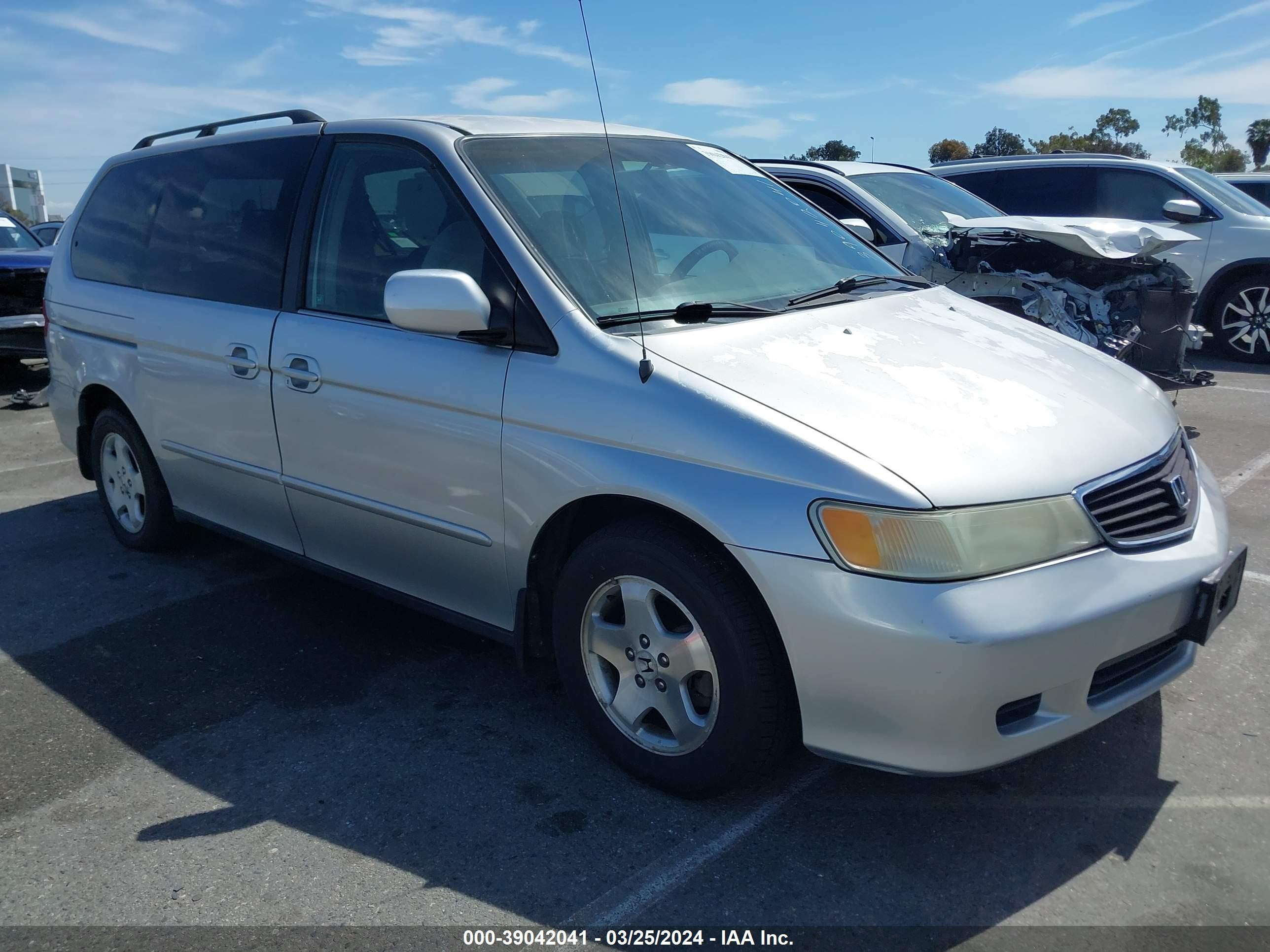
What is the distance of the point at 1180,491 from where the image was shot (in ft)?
9.30

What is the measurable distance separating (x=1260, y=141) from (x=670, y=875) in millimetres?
75488

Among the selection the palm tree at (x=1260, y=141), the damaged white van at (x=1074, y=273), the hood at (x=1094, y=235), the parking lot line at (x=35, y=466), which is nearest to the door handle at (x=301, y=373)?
the damaged white van at (x=1074, y=273)

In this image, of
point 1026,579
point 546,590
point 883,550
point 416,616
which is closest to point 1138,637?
point 1026,579

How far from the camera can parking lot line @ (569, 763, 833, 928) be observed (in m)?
2.44

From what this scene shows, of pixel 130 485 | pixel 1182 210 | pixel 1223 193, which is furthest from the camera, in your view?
pixel 1223 193

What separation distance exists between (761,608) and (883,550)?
0.37 m

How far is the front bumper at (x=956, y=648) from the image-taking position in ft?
7.65

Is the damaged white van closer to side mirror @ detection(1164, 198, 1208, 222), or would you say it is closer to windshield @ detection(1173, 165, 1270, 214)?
side mirror @ detection(1164, 198, 1208, 222)

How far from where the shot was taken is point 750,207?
389 cm

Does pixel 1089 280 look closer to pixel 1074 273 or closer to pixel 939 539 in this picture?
pixel 1074 273

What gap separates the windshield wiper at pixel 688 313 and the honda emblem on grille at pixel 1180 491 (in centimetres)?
120

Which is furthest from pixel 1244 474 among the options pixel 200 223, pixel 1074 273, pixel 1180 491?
pixel 200 223

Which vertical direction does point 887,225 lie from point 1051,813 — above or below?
above

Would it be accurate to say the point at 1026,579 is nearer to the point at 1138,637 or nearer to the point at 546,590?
the point at 1138,637
